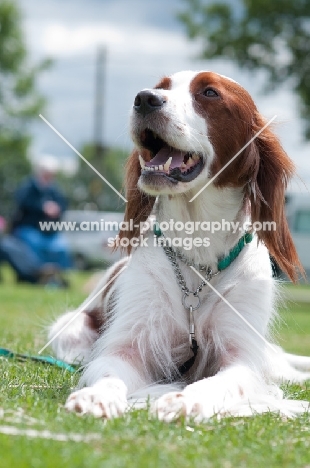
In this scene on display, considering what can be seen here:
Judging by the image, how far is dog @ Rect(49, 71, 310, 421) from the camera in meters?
3.53

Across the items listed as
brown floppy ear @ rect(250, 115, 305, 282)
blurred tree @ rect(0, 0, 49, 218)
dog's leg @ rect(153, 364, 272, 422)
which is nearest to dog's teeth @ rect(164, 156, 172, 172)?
brown floppy ear @ rect(250, 115, 305, 282)

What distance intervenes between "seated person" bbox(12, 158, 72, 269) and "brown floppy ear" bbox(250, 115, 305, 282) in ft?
30.3

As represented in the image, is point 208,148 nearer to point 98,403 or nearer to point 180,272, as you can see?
point 180,272

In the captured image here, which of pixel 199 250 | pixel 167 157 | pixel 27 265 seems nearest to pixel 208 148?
pixel 167 157

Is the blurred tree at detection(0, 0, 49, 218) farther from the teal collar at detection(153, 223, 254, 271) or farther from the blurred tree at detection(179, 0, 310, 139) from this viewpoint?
the teal collar at detection(153, 223, 254, 271)

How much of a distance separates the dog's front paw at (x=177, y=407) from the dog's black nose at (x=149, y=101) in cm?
140

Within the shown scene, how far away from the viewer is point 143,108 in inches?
141

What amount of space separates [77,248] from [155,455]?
25.8 metres

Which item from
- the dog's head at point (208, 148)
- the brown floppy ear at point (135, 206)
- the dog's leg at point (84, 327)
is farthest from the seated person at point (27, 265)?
the dog's head at point (208, 148)

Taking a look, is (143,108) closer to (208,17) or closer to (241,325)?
(241,325)

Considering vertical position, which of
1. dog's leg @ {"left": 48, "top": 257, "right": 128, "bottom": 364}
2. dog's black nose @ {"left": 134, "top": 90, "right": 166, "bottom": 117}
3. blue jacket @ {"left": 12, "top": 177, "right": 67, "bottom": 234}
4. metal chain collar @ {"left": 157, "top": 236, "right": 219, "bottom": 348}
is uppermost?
dog's black nose @ {"left": 134, "top": 90, "right": 166, "bottom": 117}

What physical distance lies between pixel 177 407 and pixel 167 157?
4.55 feet

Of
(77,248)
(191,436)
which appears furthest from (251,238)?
(77,248)

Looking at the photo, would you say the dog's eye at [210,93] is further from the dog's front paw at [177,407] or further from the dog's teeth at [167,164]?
the dog's front paw at [177,407]
